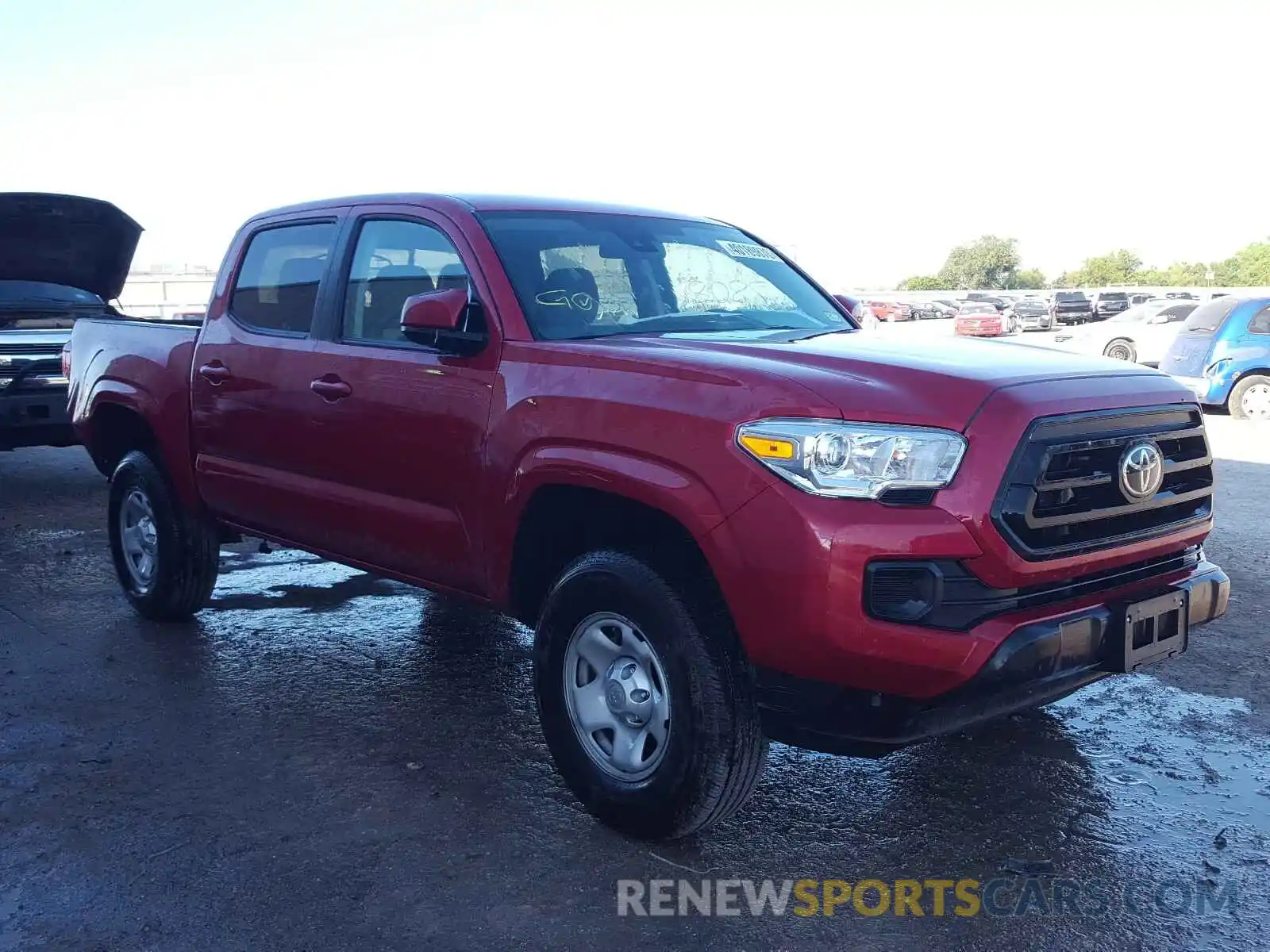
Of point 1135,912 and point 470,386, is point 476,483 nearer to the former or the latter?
point 470,386

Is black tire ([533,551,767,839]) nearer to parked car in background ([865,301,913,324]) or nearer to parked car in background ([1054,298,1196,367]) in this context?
parked car in background ([1054,298,1196,367])

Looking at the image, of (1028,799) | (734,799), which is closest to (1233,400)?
(1028,799)

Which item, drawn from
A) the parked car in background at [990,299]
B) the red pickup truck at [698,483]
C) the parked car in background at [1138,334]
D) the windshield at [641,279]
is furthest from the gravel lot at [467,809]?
the parked car in background at [990,299]

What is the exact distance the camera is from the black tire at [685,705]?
3.19 metres

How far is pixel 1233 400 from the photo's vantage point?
14078mm

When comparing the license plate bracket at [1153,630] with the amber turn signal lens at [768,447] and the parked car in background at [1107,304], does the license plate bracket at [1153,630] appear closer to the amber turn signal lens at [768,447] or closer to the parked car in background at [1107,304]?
the amber turn signal lens at [768,447]

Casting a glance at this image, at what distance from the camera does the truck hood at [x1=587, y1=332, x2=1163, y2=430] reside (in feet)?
9.97

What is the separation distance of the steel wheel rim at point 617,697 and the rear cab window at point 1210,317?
12777 millimetres

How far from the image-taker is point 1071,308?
164 feet

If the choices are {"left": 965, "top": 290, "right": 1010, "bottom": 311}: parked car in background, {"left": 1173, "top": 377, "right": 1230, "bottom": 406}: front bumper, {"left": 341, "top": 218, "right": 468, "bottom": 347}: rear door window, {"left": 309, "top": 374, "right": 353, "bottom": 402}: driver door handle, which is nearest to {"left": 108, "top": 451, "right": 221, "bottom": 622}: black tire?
{"left": 309, "top": 374, "right": 353, "bottom": 402}: driver door handle

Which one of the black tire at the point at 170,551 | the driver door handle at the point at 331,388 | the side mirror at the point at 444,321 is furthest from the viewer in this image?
the black tire at the point at 170,551

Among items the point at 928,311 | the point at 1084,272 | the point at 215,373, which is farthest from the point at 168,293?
the point at 1084,272

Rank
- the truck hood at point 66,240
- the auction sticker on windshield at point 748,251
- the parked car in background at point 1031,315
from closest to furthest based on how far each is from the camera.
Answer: the auction sticker on windshield at point 748,251 < the truck hood at point 66,240 < the parked car in background at point 1031,315

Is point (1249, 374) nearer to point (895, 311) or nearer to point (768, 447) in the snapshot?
point (768, 447)
